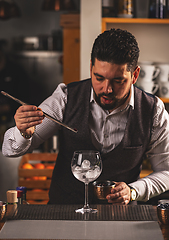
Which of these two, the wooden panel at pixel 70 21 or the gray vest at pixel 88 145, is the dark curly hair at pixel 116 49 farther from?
the wooden panel at pixel 70 21

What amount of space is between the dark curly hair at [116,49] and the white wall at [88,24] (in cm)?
99

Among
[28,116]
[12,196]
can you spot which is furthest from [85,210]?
[28,116]

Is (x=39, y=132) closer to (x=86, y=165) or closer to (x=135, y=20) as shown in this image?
(x=86, y=165)

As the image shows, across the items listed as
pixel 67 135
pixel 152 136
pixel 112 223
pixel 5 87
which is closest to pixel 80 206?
pixel 112 223

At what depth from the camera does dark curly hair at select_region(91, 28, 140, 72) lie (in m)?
1.30

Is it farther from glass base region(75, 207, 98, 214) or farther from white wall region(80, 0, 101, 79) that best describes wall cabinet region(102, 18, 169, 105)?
glass base region(75, 207, 98, 214)

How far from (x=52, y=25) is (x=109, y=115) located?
11.9 ft

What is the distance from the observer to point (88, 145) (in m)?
1.52

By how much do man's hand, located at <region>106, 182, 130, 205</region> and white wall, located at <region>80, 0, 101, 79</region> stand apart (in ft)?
4.28

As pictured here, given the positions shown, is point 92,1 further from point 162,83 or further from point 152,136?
point 152,136

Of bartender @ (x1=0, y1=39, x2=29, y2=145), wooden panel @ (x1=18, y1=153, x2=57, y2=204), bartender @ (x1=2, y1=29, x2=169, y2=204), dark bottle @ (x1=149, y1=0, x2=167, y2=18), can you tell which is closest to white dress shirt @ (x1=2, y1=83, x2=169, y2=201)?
bartender @ (x1=2, y1=29, x2=169, y2=204)

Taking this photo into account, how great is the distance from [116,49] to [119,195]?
575 mm

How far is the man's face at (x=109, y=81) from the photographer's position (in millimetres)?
1303

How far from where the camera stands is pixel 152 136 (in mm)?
1575
